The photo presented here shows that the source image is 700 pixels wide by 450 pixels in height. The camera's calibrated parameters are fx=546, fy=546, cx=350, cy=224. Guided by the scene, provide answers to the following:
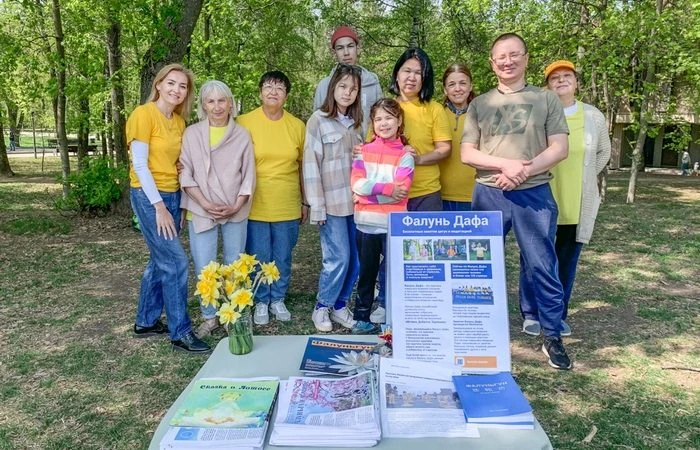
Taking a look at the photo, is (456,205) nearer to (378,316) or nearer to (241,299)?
(378,316)

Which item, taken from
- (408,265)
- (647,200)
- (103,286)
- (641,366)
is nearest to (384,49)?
(647,200)

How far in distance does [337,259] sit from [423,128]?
1.13m

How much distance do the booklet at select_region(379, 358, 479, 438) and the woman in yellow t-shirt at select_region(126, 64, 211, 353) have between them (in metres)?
2.06

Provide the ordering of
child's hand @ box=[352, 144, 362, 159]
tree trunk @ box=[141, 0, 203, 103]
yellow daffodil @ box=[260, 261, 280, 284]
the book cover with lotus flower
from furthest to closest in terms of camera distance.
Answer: tree trunk @ box=[141, 0, 203, 103] < child's hand @ box=[352, 144, 362, 159] < yellow daffodil @ box=[260, 261, 280, 284] < the book cover with lotus flower

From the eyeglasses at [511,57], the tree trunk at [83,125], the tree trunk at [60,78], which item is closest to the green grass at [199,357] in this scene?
the eyeglasses at [511,57]

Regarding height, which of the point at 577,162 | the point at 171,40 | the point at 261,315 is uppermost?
the point at 171,40

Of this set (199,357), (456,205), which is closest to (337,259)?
(456,205)

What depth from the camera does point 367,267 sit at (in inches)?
153

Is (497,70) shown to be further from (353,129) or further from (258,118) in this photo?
(258,118)

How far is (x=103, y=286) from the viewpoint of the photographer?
18.0ft

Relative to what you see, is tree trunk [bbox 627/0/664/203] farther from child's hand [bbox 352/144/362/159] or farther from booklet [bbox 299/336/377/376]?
booklet [bbox 299/336/377/376]

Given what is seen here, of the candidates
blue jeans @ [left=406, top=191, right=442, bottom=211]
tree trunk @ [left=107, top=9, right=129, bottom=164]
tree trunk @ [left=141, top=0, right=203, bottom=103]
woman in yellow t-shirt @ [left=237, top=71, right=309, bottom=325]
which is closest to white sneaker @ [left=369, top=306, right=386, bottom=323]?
woman in yellow t-shirt @ [left=237, top=71, right=309, bottom=325]

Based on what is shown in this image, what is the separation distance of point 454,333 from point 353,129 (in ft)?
6.75

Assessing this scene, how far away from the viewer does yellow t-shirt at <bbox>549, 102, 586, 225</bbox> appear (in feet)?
11.9
